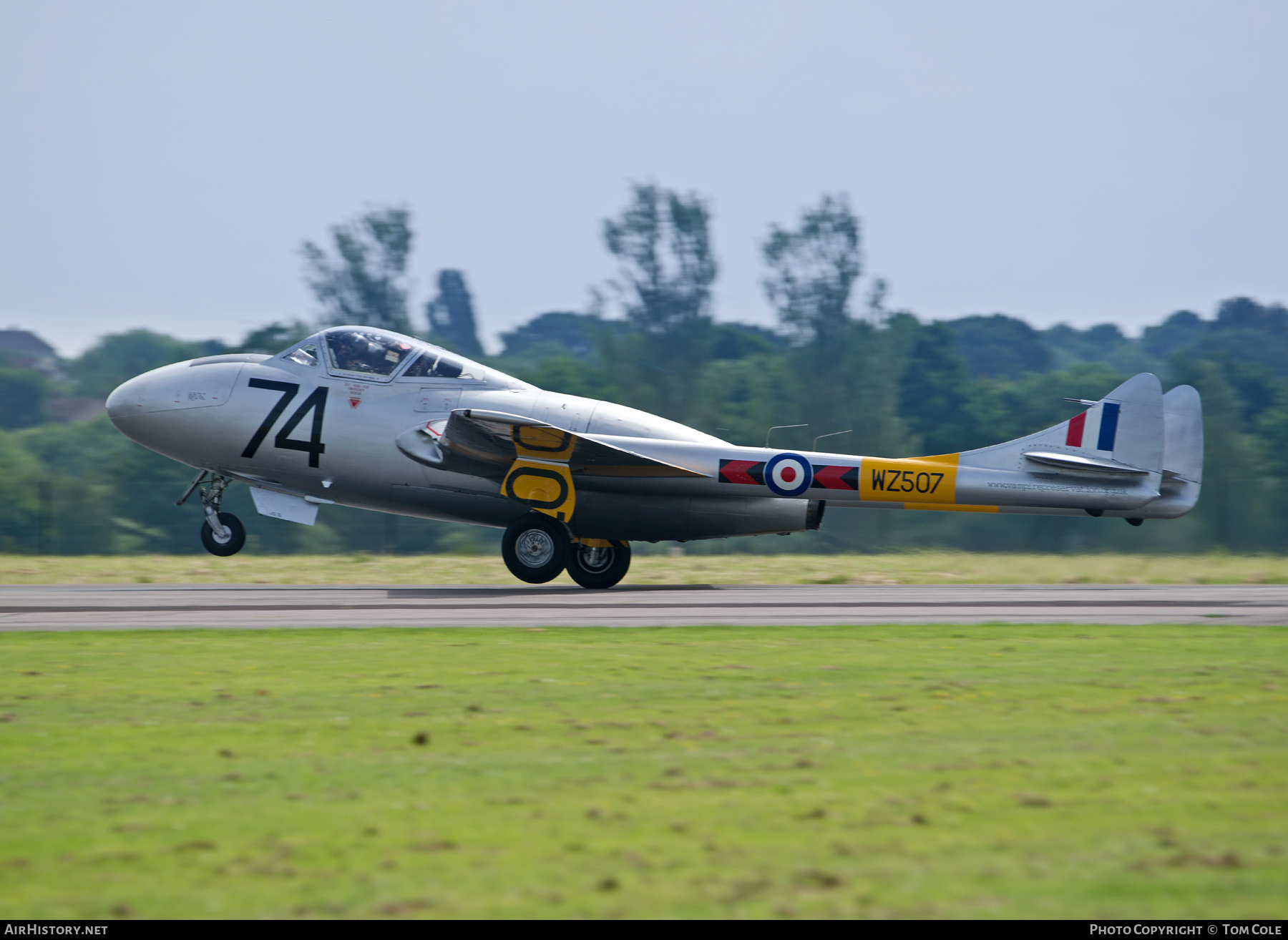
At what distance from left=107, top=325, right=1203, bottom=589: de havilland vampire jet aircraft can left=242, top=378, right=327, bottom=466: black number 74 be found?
1.0 inches

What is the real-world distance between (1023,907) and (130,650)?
339 inches

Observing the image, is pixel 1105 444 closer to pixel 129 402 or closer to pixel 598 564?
pixel 598 564

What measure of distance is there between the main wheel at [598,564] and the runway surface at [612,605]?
0.29 meters

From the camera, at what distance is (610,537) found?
1805cm

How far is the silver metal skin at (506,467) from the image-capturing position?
17.6 meters

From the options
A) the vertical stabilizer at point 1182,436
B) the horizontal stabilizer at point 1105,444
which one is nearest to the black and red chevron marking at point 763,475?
the horizontal stabilizer at point 1105,444

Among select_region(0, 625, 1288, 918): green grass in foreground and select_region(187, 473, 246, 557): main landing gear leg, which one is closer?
select_region(0, 625, 1288, 918): green grass in foreground

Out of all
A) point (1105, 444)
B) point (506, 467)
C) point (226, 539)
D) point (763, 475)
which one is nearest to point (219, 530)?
point (226, 539)

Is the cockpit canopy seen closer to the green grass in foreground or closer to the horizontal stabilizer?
the horizontal stabilizer

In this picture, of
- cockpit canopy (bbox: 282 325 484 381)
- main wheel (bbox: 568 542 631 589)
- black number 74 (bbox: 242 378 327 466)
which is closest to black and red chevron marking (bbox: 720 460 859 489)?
main wheel (bbox: 568 542 631 589)

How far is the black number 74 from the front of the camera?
17984mm
